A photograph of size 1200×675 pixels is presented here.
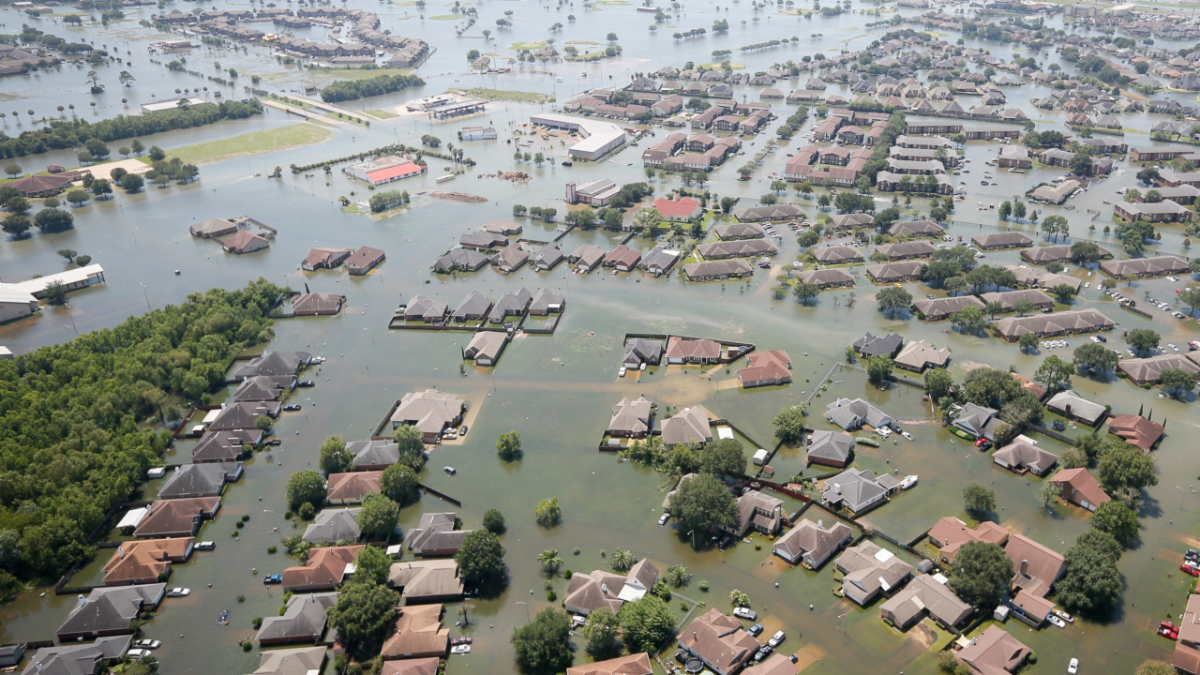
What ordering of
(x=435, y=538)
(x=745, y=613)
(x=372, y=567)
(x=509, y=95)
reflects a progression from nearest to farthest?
(x=745, y=613) → (x=372, y=567) → (x=435, y=538) → (x=509, y=95)

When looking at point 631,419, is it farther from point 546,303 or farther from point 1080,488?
point 1080,488

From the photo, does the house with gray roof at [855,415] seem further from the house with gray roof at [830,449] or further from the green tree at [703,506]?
the green tree at [703,506]

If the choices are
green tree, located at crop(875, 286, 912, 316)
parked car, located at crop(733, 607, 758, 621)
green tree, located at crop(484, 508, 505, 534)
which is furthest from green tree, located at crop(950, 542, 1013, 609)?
green tree, located at crop(875, 286, 912, 316)

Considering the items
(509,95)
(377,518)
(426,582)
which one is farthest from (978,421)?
(509,95)

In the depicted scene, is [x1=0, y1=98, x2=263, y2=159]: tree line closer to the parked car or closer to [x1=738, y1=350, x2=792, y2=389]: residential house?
[x1=738, y1=350, x2=792, y2=389]: residential house

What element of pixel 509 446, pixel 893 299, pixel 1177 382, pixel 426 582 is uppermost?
pixel 893 299

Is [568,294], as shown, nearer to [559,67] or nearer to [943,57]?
[559,67]
